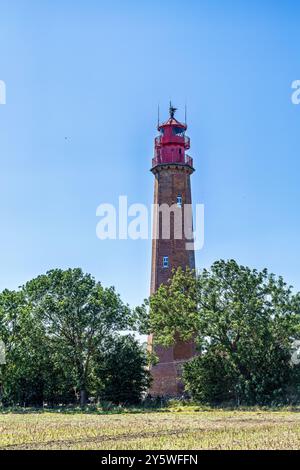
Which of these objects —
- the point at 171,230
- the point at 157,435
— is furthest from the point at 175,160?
the point at 157,435

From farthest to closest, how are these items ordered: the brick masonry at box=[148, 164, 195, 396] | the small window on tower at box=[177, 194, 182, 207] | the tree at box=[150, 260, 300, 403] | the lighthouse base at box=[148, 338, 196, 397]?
the small window on tower at box=[177, 194, 182, 207] → the brick masonry at box=[148, 164, 195, 396] → the lighthouse base at box=[148, 338, 196, 397] → the tree at box=[150, 260, 300, 403]

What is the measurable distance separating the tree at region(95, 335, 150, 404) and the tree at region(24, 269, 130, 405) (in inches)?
37.3

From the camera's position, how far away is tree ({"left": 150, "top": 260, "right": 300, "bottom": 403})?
3719cm

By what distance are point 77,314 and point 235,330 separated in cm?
1089

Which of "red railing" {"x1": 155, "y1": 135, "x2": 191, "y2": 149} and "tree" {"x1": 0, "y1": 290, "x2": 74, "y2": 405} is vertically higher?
"red railing" {"x1": 155, "y1": 135, "x2": 191, "y2": 149}

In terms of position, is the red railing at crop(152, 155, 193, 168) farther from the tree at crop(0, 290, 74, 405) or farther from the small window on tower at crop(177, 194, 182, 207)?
the tree at crop(0, 290, 74, 405)

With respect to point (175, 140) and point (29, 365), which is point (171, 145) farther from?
point (29, 365)

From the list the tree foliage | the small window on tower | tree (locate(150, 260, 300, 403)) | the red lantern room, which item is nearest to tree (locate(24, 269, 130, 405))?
the tree foliage

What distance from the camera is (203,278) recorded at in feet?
131

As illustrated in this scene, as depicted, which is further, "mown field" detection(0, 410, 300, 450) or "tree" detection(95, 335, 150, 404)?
"tree" detection(95, 335, 150, 404)

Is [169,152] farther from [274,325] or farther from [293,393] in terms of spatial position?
[293,393]

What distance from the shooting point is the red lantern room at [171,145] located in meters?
48.8

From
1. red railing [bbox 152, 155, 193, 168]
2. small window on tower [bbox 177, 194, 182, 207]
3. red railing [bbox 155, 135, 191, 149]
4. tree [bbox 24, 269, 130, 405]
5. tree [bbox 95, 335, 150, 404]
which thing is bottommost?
tree [bbox 95, 335, 150, 404]

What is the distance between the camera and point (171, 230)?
154 feet
